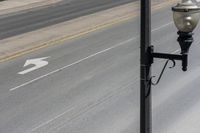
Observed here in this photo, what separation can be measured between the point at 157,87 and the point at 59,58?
5668 millimetres

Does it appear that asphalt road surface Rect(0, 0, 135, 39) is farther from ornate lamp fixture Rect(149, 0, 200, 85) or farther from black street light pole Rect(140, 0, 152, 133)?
ornate lamp fixture Rect(149, 0, 200, 85)

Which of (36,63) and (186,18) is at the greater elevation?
(186,18)

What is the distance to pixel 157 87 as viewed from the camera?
15922 millimetres

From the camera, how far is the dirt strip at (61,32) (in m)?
22.0

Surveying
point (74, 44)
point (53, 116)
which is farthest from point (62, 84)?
point (74, 44)

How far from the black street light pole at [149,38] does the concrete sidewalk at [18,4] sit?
2731 centimetres

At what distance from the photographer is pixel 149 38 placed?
27.4 ft

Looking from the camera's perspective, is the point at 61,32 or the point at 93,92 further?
the point at 61,32

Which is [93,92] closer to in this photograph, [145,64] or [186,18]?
[145,64]

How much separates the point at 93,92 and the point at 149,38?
7.45 meters

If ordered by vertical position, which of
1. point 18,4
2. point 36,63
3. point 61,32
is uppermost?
point 36,63

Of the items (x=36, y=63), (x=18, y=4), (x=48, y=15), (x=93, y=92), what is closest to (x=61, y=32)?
(x=36, y=63)

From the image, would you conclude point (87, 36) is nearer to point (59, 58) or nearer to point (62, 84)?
point (59, 58)

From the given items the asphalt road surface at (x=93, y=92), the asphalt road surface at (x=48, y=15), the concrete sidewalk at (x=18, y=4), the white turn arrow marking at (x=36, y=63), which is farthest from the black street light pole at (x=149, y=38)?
the concrete sidewalk at (x=18, y=4)
